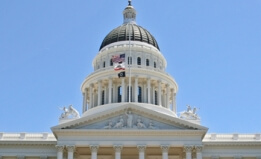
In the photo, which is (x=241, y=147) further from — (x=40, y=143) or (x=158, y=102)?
(x=40, y=143)

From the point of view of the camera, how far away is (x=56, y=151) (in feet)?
184

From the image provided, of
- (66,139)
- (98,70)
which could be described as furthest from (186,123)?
(98,70)

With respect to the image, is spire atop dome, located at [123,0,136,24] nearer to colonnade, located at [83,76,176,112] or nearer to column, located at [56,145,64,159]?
colonnade, located at [83,76,176,112]

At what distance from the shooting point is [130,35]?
7306 cm

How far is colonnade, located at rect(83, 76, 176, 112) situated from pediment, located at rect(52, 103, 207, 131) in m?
13.4

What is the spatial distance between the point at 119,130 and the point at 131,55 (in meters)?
20.9

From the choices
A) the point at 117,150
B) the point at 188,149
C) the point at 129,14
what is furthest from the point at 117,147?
the point at 129,14

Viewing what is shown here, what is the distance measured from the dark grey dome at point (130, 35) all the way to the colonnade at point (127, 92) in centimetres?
746

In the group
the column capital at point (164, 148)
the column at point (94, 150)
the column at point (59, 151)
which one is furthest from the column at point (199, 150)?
the column at point (59, 151)

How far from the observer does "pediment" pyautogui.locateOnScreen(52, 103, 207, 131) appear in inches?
2088

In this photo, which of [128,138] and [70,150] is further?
[128,138]

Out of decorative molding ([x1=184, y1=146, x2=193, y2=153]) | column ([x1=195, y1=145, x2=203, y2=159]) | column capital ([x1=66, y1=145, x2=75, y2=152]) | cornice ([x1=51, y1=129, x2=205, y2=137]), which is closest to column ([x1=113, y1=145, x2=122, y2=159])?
cornice ([x1=51, y1=129, x2=205, y2=137])

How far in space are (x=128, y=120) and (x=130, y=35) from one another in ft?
73.4

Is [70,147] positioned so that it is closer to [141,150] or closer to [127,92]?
[141,150]
